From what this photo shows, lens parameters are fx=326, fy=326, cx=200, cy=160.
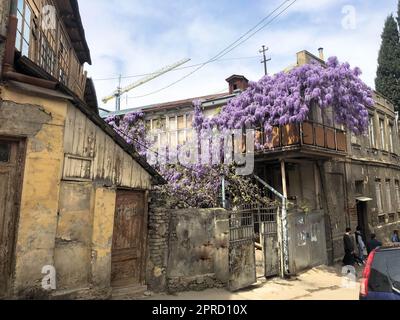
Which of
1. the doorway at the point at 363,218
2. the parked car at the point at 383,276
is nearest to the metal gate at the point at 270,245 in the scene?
the parked car at the point at 383,276

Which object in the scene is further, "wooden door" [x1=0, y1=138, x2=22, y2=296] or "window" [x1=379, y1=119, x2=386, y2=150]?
"window" [x1=379, y1=119, x2=386, y2=150]

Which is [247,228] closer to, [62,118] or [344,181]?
[62,118]

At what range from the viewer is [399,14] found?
2895 centimetres

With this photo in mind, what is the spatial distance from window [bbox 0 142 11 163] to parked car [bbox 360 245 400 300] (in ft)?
20.5

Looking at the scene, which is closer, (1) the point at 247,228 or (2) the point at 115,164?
(2) the point at 115,164

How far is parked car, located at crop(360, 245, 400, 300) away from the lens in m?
4.39

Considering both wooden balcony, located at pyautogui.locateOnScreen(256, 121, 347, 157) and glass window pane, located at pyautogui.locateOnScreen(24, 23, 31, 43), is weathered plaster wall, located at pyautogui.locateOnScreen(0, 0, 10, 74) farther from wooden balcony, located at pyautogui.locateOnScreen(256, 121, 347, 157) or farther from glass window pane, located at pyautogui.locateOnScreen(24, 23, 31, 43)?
wooden balcony, located at pyautogui.locateOnScreen(256, 121, 347, 157)

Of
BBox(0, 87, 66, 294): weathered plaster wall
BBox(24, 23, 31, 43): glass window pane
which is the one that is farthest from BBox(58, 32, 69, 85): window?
BBox(0, 87, 66, 294): weathered plaster wall

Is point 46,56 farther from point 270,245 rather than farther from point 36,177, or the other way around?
point 270,245

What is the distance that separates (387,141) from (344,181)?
25.7ft

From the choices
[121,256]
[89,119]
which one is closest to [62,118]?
[89,119]

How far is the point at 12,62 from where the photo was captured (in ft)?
19.4

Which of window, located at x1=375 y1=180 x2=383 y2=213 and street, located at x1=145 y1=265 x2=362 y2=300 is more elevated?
window, located at x1=375 y1=180 x2=383 y2=213

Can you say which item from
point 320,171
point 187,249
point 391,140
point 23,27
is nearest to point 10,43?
point 23,27
